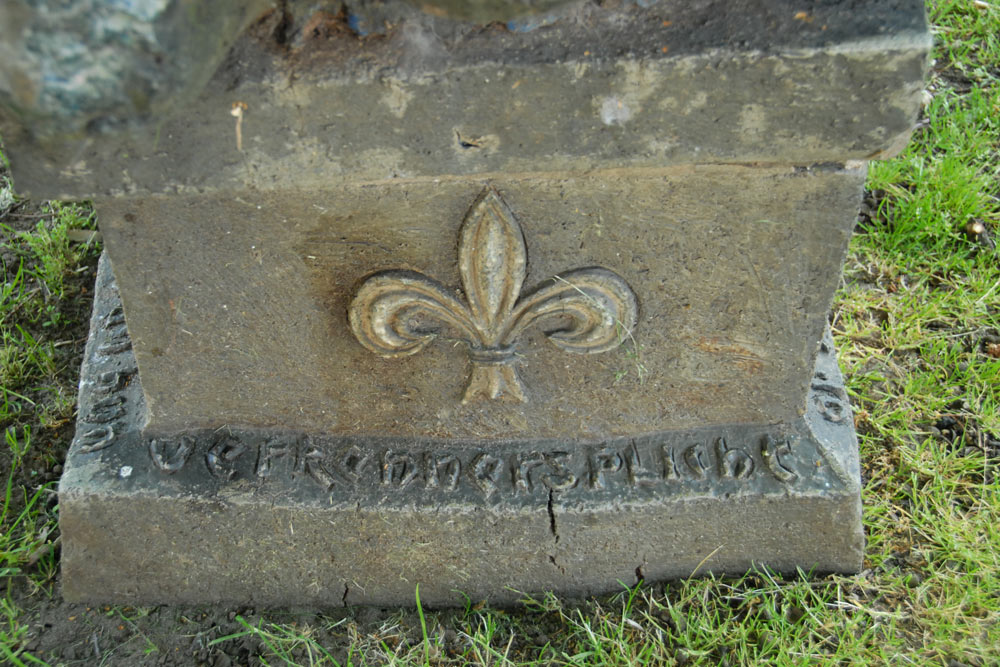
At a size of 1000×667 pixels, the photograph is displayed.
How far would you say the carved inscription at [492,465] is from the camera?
1.88 meters

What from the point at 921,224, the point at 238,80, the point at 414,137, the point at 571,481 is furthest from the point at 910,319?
the point at 238,80

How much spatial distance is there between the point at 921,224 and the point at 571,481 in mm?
1568

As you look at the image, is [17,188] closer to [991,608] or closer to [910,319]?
[991,608]

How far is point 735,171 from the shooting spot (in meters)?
1.50

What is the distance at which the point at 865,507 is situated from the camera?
6.98 ft

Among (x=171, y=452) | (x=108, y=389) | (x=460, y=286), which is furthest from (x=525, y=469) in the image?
(x=108, y=389)

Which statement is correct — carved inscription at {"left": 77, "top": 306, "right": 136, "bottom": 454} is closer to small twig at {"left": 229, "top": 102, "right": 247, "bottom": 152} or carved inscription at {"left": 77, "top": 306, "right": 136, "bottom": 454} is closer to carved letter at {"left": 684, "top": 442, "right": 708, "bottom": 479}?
small twig at {"left": 229, "top": 102, "right": 247, "bottom": 152}

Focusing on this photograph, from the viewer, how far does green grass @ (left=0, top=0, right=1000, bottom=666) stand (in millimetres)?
1884

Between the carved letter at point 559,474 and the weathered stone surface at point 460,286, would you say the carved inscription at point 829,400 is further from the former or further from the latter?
the carved letter at point 559,474

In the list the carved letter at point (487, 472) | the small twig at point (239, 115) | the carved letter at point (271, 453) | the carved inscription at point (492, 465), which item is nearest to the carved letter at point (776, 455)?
the carved inscription at point (492, 465)

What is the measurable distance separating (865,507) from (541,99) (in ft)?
4.33

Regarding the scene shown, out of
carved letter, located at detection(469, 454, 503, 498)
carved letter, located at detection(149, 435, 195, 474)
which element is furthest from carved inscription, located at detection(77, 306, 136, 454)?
carved letter, located at detection(469, 454, 503, 498)

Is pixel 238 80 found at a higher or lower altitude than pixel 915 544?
higher

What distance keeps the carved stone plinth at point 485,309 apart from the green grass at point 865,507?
78 millimetres
